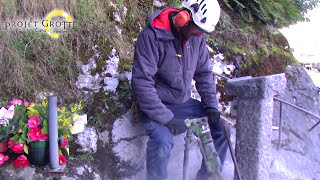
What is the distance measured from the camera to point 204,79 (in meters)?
3.93

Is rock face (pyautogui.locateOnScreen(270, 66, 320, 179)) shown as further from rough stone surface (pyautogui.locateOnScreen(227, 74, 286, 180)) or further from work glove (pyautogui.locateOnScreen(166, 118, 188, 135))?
work glove (pyautogui.locateOnScreen(166, 118, 188, 135))

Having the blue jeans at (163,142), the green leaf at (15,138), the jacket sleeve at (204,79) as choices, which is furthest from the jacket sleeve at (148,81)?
the green leaf at (15,138)

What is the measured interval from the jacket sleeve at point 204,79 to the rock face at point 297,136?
4.45 feet

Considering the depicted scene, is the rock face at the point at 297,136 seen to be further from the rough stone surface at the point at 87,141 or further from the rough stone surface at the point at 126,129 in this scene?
the rough stone surface at the point at 87,141

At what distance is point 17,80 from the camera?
3.90 metres

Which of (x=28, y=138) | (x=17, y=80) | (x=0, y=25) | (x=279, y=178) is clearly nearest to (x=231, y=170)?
(x=279, y=178)

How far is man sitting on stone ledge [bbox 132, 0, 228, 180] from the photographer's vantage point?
3270 mm

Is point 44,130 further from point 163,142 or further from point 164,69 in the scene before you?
point 164,69

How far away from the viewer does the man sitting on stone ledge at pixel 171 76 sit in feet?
10.7

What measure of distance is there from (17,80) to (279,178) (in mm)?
3615

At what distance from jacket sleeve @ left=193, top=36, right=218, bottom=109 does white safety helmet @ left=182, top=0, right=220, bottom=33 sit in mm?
546

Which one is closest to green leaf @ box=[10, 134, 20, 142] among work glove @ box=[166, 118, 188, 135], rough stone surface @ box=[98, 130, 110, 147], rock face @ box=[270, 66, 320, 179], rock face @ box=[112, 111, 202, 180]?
rough stone surface @ box=[98, 130, 110, 147]

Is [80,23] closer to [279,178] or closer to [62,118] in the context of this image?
[62,118]

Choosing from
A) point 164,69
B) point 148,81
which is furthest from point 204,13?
point 148,81
